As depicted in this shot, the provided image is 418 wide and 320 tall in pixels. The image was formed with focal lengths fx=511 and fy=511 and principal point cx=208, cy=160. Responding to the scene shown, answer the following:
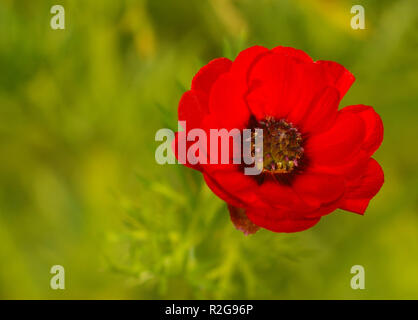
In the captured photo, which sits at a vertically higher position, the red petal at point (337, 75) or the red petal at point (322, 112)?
the red petal at point (337, 75)

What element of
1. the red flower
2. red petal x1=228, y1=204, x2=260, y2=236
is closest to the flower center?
the red flower

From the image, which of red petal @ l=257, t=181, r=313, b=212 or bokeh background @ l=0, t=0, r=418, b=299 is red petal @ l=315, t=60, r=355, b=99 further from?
bokeh background @ l=0, t=0, r=418, b=299

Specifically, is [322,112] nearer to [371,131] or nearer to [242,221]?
[371,131]

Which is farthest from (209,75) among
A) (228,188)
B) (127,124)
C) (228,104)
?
(127,124)

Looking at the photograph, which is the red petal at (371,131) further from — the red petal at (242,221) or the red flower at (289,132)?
the red petal at (242,221)

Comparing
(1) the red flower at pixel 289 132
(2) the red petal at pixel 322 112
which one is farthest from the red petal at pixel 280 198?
(2) the red petal at pixel 322 112
